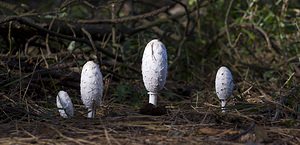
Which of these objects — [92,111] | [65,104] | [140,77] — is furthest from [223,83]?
[140,77]

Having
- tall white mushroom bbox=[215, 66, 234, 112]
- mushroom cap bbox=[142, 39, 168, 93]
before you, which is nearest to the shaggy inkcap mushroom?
mushroom cap bbox=[142, 39, 168, 93]

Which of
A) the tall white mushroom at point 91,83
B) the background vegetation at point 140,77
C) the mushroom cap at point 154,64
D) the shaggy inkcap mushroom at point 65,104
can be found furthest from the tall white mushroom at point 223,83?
the shaggy inkcap mushroom at point 65,104

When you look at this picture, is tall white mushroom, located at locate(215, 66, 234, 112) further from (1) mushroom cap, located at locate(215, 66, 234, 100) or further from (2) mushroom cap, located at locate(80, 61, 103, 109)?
(2) mushroom cap, located at locate(80, 61, 103, 109)

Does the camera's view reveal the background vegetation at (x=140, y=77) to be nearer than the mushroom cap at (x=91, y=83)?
Yes

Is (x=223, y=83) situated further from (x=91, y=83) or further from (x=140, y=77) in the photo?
(x=140, y=77)

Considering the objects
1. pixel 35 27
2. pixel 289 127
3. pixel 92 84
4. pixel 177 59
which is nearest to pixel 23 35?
pixel 35 27

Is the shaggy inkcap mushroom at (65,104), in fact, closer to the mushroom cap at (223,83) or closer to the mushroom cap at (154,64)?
the mushroom cap at (154,64)

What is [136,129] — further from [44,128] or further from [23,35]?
[23,35]

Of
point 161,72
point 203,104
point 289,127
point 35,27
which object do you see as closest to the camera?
point 289,127
